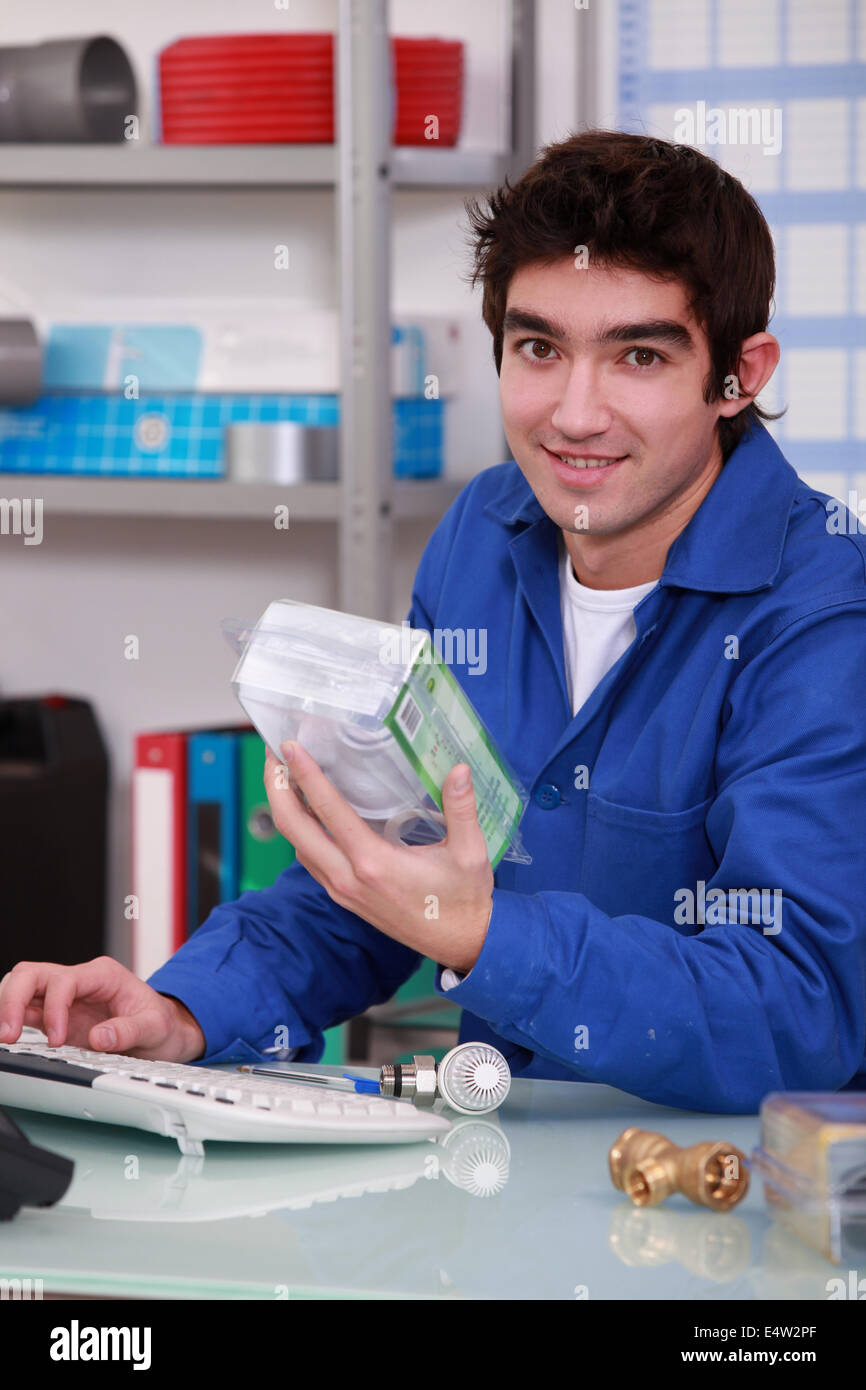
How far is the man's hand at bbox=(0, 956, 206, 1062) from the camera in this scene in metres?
1.07

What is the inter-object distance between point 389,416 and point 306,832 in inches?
50.4

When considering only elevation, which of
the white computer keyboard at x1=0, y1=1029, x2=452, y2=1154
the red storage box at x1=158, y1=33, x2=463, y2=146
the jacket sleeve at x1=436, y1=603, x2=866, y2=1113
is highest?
the red storage box at x1=158, y1=33, x2=463, y2=146

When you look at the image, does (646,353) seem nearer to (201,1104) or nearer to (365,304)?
(201,1104)

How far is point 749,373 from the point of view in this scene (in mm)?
1343

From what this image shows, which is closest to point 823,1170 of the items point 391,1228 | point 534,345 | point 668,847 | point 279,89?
point 391,1228

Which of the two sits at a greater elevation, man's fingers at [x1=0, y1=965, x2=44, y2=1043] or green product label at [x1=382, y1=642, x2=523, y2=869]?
green product label at [x1=382, y1=642, x2=523, y2=869]

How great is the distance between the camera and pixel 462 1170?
90 cm

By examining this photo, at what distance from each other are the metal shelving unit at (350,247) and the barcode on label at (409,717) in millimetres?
1292

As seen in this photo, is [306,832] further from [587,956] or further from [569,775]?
[569,775]

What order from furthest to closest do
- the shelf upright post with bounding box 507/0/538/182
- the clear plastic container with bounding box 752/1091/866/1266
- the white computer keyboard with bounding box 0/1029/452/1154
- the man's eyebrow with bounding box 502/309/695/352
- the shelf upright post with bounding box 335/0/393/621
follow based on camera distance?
the shelf upright post with bounding box 507/0/538/182
the shelf upright post with bounding box 335/0/393/621
the man's eyebrow with bounding box 502/309/695/352
the white computer keyboard with bounding box 0/1029/452/1154
the clear plastic container with bounding box 752/1091/866/1266

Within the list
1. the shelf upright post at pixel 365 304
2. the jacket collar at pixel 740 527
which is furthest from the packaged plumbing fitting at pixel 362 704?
the shelf upright post at pixel 365 304

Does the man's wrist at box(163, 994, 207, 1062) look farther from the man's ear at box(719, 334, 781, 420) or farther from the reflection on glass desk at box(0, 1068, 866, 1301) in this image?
the man's ear at box(719, 334, 781, 420)

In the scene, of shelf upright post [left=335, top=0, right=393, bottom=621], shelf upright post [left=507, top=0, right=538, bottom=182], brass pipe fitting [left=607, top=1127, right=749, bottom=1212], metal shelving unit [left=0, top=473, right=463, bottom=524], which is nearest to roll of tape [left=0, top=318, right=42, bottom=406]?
metal shelving unit [left=0, top=473, right=463, bottom=524]

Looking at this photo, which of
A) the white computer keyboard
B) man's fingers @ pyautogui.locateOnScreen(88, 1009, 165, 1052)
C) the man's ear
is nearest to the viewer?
the white computer keyboard
